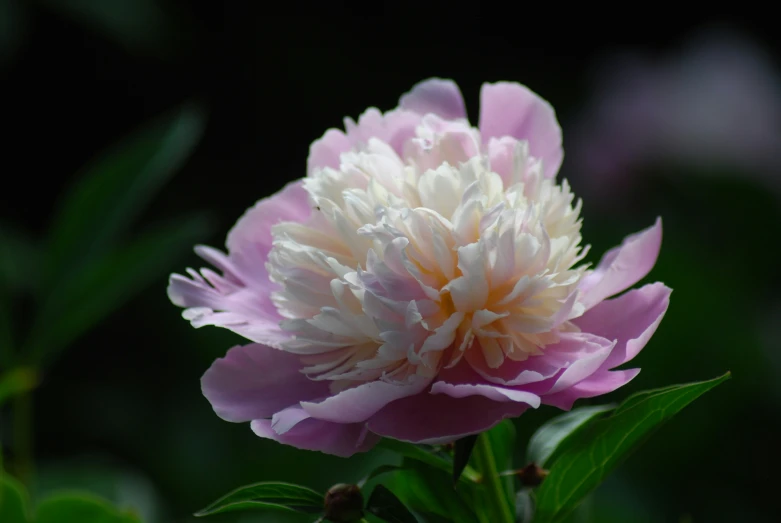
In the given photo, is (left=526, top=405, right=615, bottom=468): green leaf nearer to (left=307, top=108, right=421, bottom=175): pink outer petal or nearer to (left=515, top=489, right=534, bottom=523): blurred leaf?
(left=515, top=489, right=534, bottom=523): blurred leaf

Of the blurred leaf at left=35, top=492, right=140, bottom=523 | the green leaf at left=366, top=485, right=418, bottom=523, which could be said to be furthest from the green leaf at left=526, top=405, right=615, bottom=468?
the blurred leaf at left=35, top=492, right=140, bottom=523

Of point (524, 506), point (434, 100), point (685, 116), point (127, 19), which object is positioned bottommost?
point (685, 116)

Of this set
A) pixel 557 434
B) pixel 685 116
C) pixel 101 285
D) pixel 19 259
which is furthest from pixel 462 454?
pixel 685 116

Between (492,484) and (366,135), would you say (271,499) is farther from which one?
(366,135)

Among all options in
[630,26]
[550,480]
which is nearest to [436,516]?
[550,480]

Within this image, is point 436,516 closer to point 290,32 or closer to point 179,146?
point 179,146
